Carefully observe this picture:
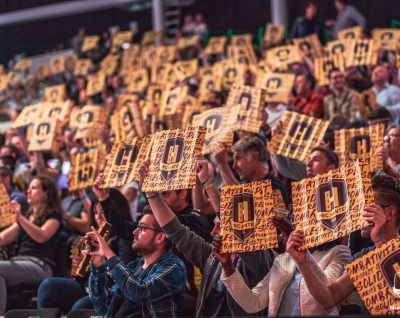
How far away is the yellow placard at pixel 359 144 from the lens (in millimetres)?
3855

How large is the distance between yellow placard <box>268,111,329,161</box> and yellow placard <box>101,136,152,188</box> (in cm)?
114

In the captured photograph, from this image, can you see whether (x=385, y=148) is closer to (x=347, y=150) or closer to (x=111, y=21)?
(x=347, y=150)

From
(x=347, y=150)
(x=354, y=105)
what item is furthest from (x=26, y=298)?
(x=354, y=105)

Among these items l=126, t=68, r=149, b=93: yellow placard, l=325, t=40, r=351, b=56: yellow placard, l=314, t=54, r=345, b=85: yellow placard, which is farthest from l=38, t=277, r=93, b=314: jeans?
l=126, t=68, r=149, b=93: yellow placard

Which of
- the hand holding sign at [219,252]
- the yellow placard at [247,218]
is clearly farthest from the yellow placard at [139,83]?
the hand holding sign at [219,252]

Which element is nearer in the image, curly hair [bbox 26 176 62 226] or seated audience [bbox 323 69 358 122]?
curly hair [bbox 26 176 62 226]

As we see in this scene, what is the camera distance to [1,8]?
660 inches

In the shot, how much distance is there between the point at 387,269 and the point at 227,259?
78 centimetres

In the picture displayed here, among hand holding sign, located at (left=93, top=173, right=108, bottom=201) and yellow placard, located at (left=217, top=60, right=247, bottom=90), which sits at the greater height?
hand holding sign, located at (left=93, top=173, right=108, bottom=201)

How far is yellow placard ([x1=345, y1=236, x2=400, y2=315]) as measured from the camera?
2.18 m

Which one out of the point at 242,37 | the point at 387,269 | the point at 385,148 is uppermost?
the point at 387,269

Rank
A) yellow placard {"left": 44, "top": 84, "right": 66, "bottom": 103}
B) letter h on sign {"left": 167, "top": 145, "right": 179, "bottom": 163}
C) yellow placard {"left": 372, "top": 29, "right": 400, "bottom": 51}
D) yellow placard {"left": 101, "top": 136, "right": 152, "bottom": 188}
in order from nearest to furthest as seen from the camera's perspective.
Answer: letter h on sign {"left": 167, "top": 145, "right": 179, "bottom": 163} → yellow placard {"left": 101, "top": 136, "right": 152, "bottom": 188} → yellow placard {"left": 372, "top": 29, "right": 400, "bottom": 51} → yellow placard {"left": 44, "top": 84, "right": 66, "bottom": 103}

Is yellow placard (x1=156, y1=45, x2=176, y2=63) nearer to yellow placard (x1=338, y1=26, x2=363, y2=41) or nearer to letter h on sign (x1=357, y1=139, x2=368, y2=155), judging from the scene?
yellow placard (x1=338, y1=26, x2=363, y2=41)

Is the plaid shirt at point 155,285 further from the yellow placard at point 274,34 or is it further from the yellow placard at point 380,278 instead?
the yellow placard at point 274,34
